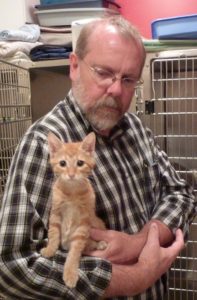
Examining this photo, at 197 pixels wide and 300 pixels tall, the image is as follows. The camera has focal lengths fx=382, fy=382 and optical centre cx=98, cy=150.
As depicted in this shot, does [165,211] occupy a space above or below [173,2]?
below

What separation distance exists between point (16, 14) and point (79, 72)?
4.28ft

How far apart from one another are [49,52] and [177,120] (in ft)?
2.46

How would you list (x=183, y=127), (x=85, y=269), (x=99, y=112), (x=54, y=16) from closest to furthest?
(x=85, y=269) < (x=99, y=112) < (x=183, y=127) < (x=54, y=16)

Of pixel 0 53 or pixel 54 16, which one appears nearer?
pixel 0 53

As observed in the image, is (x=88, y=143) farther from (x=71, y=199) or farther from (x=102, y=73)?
(x=102, y=73)

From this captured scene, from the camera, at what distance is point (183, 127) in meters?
1.85

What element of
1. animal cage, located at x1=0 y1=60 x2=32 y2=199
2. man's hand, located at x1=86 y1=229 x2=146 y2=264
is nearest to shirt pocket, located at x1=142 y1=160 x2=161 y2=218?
man's hand, located at x1=86 y1=229 x2=146 y2=264

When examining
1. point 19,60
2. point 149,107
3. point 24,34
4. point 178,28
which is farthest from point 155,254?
point 24,34

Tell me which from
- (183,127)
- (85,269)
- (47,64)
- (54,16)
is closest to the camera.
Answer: (85,269)

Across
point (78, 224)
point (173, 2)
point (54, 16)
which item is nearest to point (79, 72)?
point (78, 224)

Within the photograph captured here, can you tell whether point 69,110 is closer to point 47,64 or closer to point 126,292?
point 126,292

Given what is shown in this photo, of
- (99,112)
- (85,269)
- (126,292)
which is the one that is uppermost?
(99,112)

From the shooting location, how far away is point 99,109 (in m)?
1.18

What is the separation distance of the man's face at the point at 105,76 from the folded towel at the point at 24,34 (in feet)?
3.17
